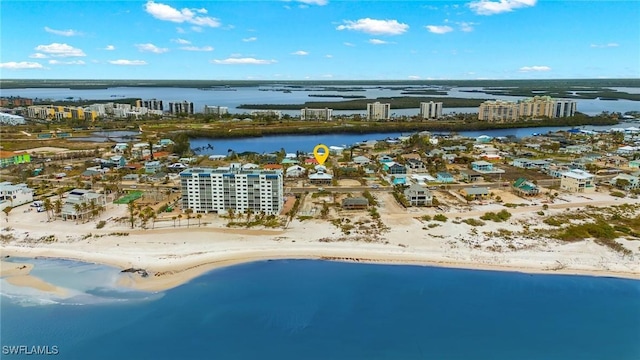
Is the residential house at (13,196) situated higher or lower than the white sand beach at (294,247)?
higher

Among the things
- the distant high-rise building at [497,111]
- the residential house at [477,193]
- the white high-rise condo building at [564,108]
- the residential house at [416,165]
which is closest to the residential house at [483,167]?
the residential house at [416,165]

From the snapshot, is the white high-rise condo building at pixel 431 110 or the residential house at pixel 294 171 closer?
the residential house at pixel 294 171

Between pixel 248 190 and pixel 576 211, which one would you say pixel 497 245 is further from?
pixel 248 190

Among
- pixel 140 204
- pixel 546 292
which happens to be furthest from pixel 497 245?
pixel 140 204

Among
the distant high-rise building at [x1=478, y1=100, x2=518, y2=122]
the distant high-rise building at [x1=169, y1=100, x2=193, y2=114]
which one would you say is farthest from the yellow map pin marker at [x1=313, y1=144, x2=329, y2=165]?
the distant high-rise building at [x1=169, y1=100, x2=193, y2=114]

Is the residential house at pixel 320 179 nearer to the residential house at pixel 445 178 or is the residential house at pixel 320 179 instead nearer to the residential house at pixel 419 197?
the residential house at pixel 419 197

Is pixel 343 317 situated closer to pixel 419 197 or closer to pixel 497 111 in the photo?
pixel 419 197
